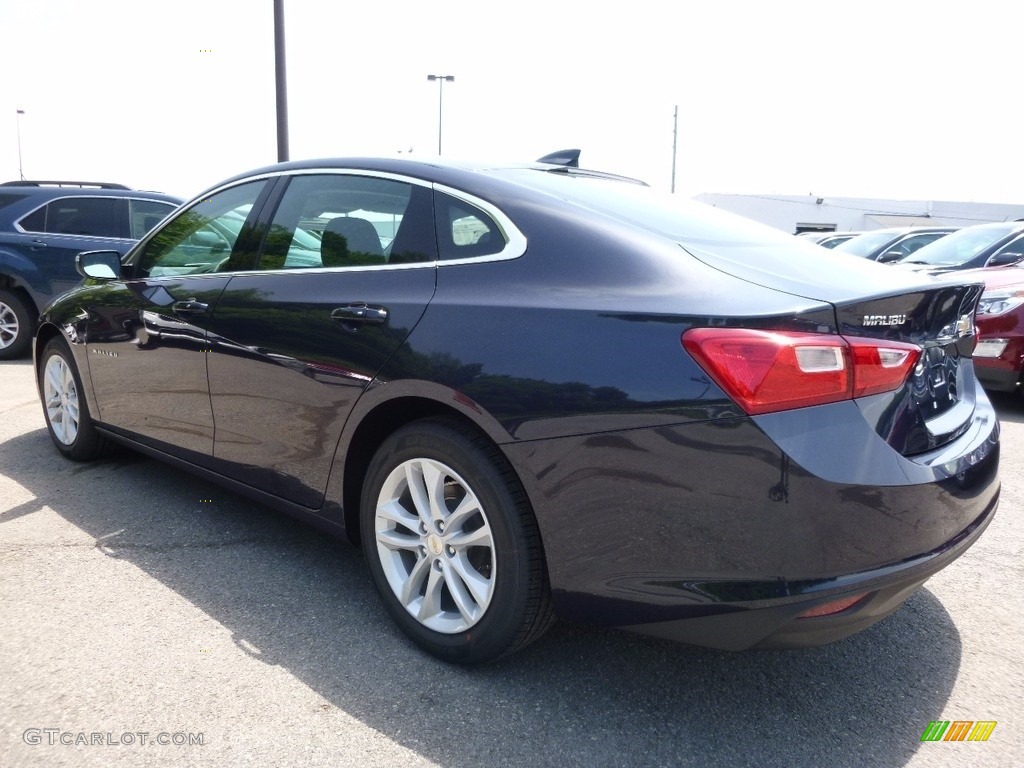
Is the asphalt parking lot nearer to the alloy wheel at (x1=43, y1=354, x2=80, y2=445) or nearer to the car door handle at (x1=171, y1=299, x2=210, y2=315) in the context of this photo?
the car door handle at (x1=171, y1=299, x2=210, y2=315)

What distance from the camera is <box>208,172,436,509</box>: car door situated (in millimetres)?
2758

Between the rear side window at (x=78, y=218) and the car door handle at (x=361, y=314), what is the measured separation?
6.85m

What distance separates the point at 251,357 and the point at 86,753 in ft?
4.73

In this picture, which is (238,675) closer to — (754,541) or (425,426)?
(425,426)

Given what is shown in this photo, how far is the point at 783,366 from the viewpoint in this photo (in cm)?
201

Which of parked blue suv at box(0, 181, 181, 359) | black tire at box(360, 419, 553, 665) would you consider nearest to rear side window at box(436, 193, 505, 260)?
black tire at box(360, 419, 553, 665)

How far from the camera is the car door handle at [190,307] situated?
3455mm

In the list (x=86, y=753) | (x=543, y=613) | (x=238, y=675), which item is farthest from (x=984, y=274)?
(x=86, y=753)

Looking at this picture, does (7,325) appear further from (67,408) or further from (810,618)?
(810,618)

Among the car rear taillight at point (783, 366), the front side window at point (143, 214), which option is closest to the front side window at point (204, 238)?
the car rear taillight at point (783, 366)

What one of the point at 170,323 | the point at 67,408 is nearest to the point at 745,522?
the point at 170,323

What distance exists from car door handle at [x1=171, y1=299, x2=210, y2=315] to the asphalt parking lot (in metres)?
0.99

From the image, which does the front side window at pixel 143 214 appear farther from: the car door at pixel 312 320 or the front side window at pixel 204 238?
the car door at pixel 312 320

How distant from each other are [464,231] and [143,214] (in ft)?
24.0
